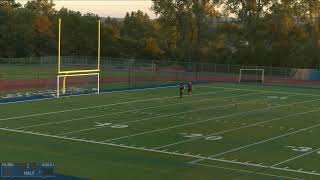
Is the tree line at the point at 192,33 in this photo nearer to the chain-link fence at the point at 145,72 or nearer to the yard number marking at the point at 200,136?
the chain-link fence at the point at 145,72

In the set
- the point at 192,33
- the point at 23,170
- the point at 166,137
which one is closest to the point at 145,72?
the point at 192,33

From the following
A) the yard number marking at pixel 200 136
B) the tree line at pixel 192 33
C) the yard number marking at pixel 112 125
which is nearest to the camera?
the yard number marking at pixel 200 136

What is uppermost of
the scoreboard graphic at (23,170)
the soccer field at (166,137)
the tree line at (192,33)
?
the tree line at (192,33)

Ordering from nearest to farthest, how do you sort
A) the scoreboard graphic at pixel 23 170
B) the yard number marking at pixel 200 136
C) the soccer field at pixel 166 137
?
1. the scoreboard graphic at pixel 23 170
2. the soccer field at pixel 166 137
3. the yard number marking at pixel 200 136

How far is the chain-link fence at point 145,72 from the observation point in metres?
51.9

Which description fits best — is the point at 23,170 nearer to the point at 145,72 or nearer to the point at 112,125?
the point at 112,125

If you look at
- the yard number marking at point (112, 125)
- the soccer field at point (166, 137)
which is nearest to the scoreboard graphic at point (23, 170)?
the soccer field at point (166, 137)

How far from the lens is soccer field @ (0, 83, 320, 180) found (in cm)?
1612

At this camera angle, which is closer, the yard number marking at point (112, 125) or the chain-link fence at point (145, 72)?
the yard number marking at point (112, 125)

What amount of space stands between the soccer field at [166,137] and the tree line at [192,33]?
117 feet

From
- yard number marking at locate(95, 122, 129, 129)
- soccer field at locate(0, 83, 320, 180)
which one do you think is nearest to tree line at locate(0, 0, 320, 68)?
soccer field at locate(0, 83, 320, 180)

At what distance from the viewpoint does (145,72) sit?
64688 mm

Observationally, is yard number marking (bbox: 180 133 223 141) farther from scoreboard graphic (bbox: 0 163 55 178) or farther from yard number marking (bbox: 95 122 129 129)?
scoreboard graphic (bbox: 0 163 55 178)

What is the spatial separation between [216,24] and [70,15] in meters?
24.3
